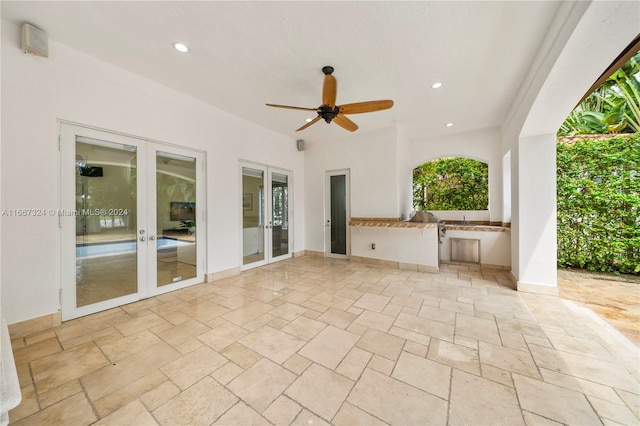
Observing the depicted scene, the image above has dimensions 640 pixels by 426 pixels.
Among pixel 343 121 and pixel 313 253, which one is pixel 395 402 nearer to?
pixel 343 121

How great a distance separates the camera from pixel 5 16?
2.17 m

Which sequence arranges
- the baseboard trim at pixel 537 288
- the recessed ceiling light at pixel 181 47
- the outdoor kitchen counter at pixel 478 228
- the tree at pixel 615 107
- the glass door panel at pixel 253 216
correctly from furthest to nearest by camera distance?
the glass door panel at pixel 253 216
the outdoor kitchen counter at pixel 478 228
the tree at pixel 615 107
the baseboard trim at pixel 537 288
the recessed ceiling light at pixel 181 47

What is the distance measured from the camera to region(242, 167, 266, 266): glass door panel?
4.90 metres

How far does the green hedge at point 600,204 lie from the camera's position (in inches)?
158

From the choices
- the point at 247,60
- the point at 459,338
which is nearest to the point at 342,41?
the point at 247,60

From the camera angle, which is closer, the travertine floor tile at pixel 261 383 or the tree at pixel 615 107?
the travertine floor tile at pixel 261 383

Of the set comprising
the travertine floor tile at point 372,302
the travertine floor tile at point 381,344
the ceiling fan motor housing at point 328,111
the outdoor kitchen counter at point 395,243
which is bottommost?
the travertine floor tile at point 381,344

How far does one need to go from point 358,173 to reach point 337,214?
1.19 meters

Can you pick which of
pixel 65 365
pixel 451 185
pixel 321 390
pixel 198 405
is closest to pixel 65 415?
pixel 65 365

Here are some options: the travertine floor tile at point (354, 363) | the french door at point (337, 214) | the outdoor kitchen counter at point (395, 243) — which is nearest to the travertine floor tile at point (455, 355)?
the travertine floor tile at point (354, 363)

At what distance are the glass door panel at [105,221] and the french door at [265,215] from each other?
1.91m

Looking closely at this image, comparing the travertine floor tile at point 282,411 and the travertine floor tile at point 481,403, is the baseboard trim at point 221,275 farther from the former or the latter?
the travertine floor tile at point 481,403

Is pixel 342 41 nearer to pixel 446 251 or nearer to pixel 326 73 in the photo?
pixel 326 73

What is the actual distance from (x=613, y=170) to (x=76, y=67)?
8336 mm
